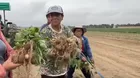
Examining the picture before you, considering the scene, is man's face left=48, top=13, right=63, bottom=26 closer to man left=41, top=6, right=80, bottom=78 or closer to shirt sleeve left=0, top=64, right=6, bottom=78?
man left=41, top=6, right=80, bottom=78

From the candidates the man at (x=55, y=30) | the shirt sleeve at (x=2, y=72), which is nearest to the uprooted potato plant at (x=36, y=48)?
the shirt sleeve at (x=2, y=72)

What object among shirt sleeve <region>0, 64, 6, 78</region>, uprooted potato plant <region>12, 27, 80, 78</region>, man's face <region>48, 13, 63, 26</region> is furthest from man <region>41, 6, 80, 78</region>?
shirt sleeve <region>0, 64, 6, 78</region>

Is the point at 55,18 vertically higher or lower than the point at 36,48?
higher

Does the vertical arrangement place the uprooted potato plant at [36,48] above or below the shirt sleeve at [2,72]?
above

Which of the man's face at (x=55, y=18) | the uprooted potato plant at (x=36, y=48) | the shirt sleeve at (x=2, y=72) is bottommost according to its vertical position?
the shirt sleeve at (x=2, y=72)

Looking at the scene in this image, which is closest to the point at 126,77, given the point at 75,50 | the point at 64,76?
the point at 64,76

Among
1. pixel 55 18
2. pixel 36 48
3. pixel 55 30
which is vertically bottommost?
pixel 36 48

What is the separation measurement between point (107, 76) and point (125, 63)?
2.54 metres

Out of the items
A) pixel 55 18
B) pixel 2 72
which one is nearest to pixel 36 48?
pixel 2 72

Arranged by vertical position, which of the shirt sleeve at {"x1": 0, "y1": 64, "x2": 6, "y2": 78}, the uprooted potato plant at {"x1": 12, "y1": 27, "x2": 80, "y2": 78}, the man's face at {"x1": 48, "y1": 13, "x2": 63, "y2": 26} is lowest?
the shirt sleeve at {"x1": 0, "y1": 64, "x2": 6, "y2": 78}

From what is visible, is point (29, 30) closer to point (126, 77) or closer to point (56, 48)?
point (56, 48)

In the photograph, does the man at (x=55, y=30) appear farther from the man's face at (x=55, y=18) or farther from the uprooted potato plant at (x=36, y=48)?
the uprooted potato plant at (x=36, y=48)

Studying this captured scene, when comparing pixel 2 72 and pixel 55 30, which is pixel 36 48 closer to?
pixel 2 72

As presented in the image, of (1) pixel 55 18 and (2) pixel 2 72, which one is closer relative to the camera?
(2) pixel 2 72
